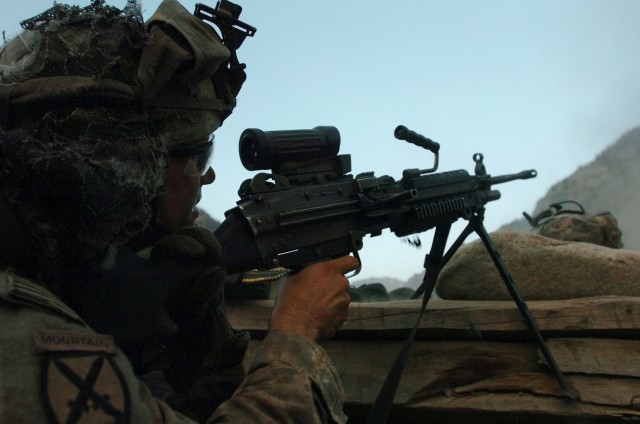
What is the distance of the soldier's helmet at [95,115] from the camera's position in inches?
60.6

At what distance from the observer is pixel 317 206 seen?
99.9 inches

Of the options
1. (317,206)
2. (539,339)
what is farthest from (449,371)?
(317,206)

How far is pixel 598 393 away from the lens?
9.47ft

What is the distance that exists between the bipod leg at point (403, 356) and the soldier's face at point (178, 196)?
48.7 inches

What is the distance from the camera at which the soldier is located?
1.34m

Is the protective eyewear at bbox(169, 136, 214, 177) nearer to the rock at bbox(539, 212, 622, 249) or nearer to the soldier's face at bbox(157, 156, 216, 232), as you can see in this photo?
the soldier's face at bbox(157, 156, 216, 232)

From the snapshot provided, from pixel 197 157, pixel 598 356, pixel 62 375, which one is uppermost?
pixel 197 157

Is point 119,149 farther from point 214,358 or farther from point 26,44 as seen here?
point 214,358

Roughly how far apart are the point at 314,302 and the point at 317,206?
1.61ft

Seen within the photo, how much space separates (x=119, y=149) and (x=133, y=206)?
6.0 inches

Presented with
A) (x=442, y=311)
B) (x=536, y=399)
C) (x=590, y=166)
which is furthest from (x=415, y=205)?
(x=590, y=166)

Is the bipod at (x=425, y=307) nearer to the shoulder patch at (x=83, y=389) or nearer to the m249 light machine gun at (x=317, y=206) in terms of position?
the m249 light machine gun at (x=317, y=206)

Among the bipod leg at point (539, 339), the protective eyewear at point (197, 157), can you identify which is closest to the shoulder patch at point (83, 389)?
the protective eyewear at point (197, 157)

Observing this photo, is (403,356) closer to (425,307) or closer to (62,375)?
(425,307)
